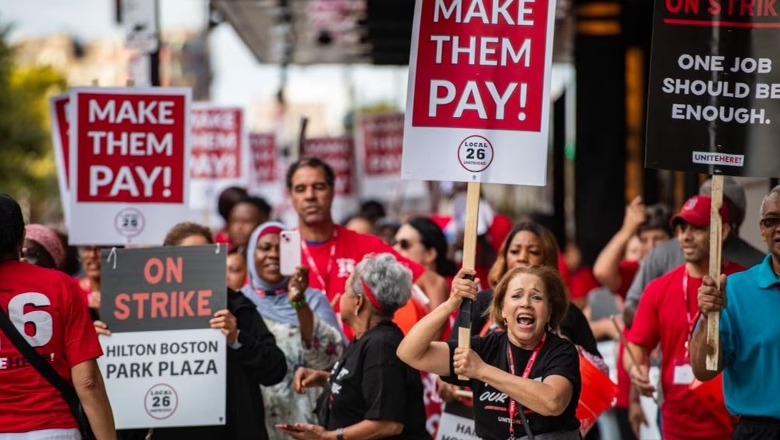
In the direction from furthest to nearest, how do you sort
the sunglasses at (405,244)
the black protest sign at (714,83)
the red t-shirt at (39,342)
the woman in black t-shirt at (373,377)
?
the sunglasses at (405,244), the woman in black t-shirt at (373,377), the black protest sign at (714,83), the red t-shirt at (39,342)

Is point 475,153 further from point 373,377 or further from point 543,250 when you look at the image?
point 543,250

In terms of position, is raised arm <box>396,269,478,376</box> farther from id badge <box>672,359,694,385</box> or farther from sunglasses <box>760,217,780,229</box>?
id badge <box>672,359,694,385</box>

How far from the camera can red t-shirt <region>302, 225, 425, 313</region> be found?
9227mm

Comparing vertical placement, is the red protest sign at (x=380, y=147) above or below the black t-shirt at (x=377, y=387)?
above

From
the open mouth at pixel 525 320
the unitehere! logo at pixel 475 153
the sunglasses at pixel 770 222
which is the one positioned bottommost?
the open mouth at pixel 525 320

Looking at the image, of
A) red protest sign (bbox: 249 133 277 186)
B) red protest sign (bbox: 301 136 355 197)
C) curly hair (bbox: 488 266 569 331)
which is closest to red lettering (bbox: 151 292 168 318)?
curly hair (bbox: 488 266 569 331)

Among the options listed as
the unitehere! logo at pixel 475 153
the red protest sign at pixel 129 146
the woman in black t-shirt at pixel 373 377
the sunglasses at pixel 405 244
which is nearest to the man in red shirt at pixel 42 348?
the woman in black t-shirt at pixel 373 377

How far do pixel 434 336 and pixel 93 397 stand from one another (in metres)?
1.54

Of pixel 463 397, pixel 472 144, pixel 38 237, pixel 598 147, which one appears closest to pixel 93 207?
pixel 38 237

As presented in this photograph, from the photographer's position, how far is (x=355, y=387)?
7.22 meters

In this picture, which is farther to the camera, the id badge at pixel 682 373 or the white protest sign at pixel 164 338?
the id badge at pixel 682 373

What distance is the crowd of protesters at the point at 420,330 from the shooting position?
6293mm

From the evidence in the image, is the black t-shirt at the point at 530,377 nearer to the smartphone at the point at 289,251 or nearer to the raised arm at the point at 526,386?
the raised arm at the point at 526,386

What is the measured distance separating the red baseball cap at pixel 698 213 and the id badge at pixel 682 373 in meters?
0.80
